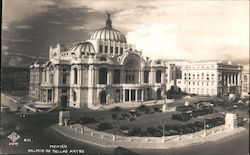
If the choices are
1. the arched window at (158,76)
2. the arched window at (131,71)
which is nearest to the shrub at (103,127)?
the arched window at (131,71)

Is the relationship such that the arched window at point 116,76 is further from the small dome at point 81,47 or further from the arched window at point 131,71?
the small dome at point 81,47

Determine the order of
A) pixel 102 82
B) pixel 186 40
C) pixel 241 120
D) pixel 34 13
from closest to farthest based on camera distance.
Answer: pixel 34 13 < pixel 102 82 < pixel 186 40 < pixel 241 120

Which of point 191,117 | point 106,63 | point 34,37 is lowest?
point 191,117

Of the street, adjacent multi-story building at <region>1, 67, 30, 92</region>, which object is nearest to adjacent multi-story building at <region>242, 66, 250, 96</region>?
the street

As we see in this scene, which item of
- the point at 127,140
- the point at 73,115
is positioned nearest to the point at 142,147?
the point at 127,140

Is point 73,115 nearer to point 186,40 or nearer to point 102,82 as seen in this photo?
point 102,82

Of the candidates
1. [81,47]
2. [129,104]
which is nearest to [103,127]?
[129,104]
